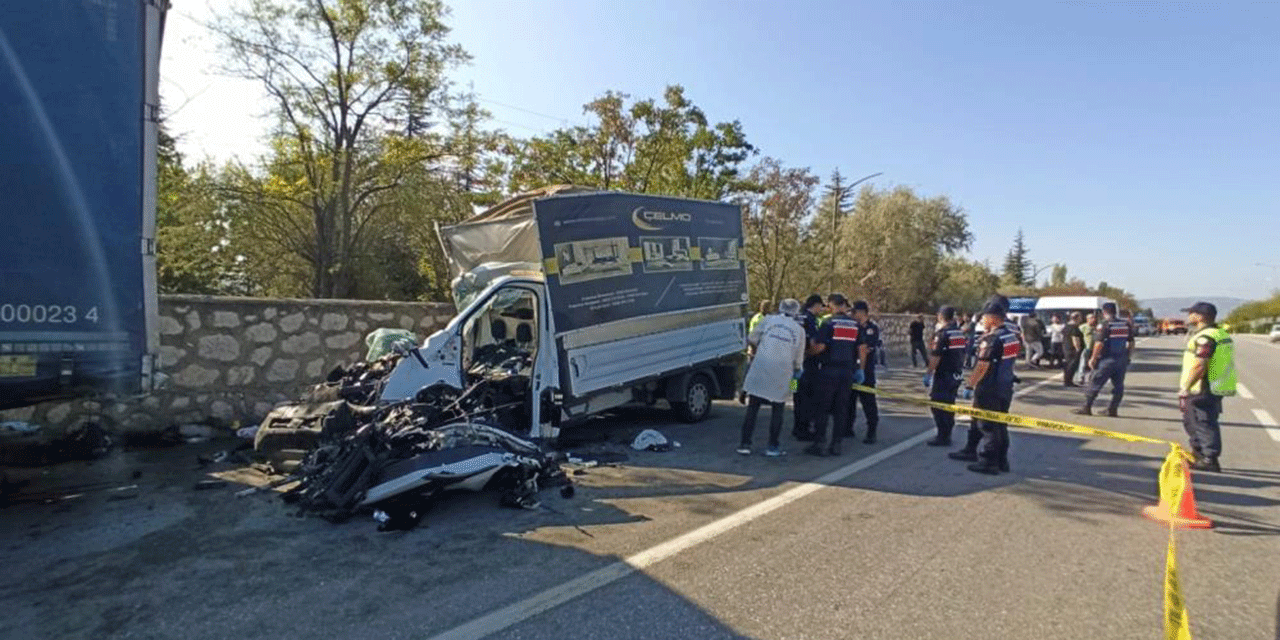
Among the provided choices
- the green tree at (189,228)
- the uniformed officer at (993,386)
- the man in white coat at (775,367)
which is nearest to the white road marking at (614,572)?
the man in white coat at (775,367)

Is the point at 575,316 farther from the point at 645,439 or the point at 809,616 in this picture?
the point at 809,616

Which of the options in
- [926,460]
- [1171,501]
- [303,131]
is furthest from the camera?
[303,131]

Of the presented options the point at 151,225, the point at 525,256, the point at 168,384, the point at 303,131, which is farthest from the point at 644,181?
the point at 151,225

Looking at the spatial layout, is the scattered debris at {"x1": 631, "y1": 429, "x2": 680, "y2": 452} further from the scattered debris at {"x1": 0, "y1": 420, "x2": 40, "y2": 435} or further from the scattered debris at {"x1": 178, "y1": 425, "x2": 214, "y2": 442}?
the scattered debris at {"x1": 0, "y1": 420, "x2": 40, "y2": 435}

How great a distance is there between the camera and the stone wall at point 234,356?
7422mm

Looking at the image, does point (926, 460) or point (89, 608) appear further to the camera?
point (926, 460)

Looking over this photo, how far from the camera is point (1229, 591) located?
12.3ft

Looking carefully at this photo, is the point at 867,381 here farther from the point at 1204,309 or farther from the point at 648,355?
the point at 1204,309

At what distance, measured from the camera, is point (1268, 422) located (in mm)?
10008

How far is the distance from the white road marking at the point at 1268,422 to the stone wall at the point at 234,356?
12.1 meters

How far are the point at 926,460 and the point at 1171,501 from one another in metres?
2.57

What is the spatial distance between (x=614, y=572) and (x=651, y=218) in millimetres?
5277

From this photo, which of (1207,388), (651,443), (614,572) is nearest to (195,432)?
(651,443)

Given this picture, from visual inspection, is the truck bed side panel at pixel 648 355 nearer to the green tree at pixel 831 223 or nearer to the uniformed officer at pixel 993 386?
the uniformed officer at pixel 993 386
